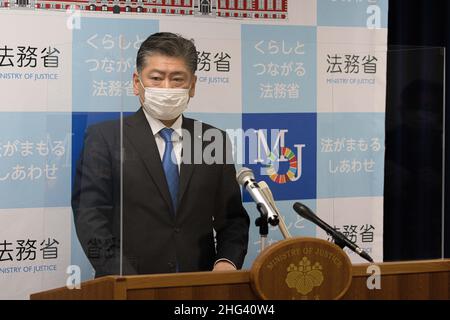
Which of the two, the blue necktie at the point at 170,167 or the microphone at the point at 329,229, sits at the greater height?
the blue necktie at the point at 170,167

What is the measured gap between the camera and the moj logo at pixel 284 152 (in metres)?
2.89

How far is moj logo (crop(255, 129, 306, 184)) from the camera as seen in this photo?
9.51 ft

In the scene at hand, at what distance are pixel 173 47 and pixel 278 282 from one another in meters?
0.97

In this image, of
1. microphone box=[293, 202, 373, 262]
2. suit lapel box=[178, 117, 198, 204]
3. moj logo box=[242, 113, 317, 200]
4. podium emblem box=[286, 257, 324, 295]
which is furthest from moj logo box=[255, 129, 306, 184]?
podium emblem box=[286, 257, 324, 295]

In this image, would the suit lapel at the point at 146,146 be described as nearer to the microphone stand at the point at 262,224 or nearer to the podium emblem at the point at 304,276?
the microphone stand at the point at 262,224

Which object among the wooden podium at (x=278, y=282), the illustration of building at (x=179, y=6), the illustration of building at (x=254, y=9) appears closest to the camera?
the wooden podium at (x=278, y=282)

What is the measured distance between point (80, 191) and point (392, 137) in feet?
4.24

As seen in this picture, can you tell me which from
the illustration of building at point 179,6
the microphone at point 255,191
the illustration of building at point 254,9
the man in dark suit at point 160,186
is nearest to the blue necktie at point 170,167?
the man in dark suit at point 160,186

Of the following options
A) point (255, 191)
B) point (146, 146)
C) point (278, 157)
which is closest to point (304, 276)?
point (255, 191)

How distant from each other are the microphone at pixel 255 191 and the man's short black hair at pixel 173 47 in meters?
0.44

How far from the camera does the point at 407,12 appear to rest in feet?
14.7

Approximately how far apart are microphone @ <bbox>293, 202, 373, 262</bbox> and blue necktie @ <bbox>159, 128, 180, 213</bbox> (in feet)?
1.60

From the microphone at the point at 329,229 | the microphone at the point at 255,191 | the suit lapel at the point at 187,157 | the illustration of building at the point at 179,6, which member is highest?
the illustration of building at the point at 179,6
